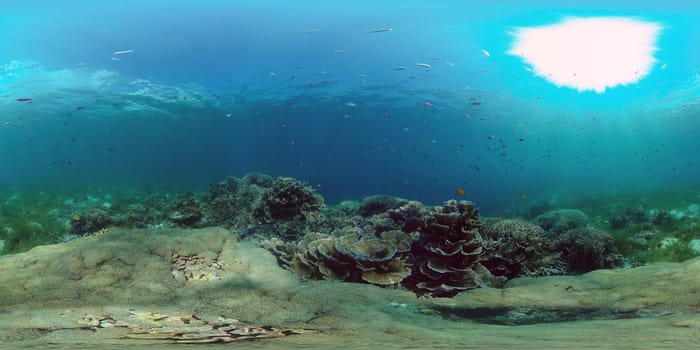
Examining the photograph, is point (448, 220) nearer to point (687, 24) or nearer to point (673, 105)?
point (687, 24)

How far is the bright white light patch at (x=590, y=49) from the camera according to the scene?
1128 inches

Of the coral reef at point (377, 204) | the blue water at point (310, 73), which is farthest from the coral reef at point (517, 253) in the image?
the blue water at point (310, 73)

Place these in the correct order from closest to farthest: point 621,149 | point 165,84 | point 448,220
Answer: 1. point 448,220
2. point 165,84
3. point 621,149

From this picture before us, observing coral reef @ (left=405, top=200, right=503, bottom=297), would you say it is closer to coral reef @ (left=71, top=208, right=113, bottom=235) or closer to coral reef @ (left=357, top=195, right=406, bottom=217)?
coral reef @ (left=357, top=195, right=406, bottom=217)

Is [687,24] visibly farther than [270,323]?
Yes

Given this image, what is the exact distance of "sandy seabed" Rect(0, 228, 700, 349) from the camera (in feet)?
9.07

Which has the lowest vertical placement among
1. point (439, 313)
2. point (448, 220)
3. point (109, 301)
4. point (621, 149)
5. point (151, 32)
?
point (439, 313)

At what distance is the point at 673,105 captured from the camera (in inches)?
1721

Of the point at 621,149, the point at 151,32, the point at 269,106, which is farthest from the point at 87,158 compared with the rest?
the point at 621,149

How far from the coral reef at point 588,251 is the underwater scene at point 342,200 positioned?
0.13 feet

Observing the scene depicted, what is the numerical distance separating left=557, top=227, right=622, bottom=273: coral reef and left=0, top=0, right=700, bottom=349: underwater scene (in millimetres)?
41

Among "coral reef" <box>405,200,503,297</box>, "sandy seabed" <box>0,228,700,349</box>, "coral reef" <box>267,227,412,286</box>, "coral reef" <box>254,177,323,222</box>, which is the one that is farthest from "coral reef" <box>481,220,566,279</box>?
"coral reef" <box>254,177,323,222</box>

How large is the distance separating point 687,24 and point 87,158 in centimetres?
11719

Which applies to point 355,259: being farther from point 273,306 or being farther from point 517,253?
point 517,253
